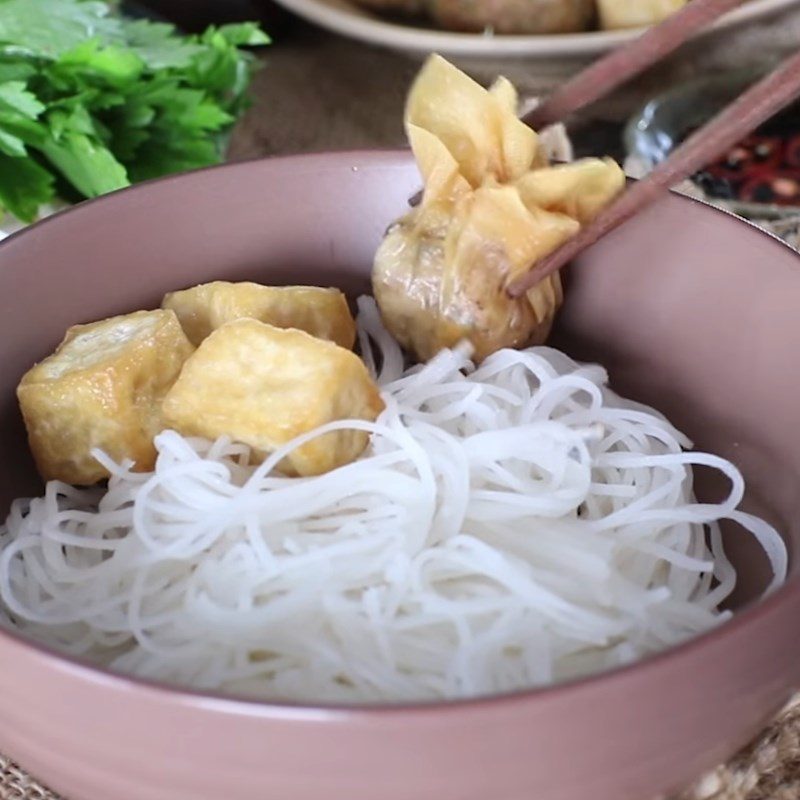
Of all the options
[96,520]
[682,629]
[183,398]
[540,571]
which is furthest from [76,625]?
[682,629]

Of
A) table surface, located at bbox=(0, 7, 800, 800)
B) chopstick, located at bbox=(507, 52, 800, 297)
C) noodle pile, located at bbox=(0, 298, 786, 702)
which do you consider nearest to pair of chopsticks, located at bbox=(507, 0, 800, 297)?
chopstick, located at bbox=(507, 52, 800, 297)

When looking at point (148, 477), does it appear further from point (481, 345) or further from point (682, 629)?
point (682, 629)

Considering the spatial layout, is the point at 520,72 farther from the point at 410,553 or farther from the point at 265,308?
the point at 410,553

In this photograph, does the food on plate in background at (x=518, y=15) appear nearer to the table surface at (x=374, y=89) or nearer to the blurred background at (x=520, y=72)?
the blurred background at (x=520, y=72)

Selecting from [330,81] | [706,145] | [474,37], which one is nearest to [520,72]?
[474,37]

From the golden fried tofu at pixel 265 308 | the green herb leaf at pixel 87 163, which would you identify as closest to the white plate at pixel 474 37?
the green herb leaf at pixel 87 163

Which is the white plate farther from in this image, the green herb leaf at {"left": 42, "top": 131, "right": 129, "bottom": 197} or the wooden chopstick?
the wooden chopstick


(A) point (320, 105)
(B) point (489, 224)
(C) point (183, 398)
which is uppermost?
(B) point (489, 224)
